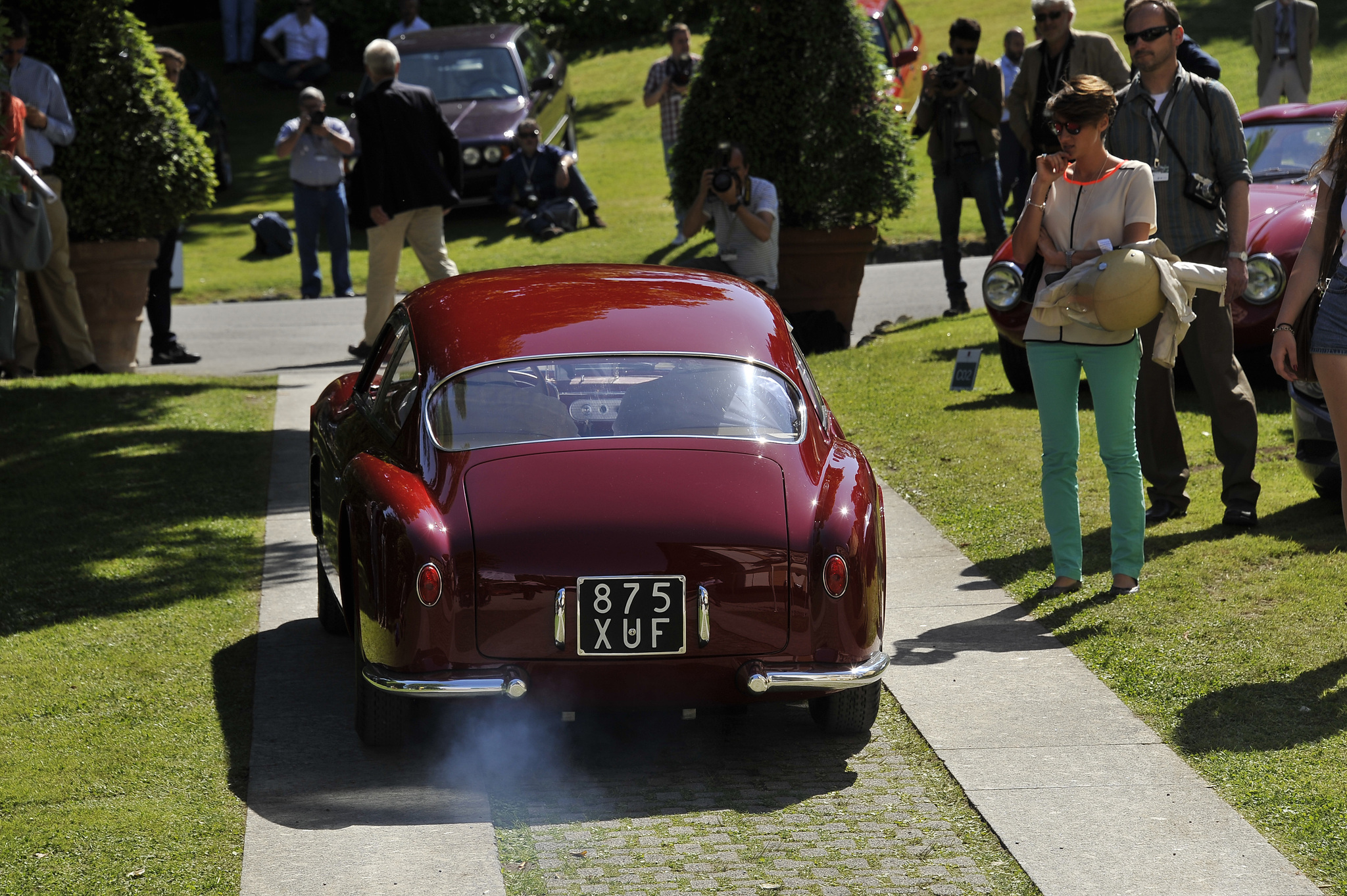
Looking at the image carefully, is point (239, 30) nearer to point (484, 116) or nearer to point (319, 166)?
point (484, 116)

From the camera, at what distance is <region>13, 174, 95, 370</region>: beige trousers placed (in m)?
11.6

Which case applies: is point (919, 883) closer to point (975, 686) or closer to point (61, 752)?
point (975, 686)

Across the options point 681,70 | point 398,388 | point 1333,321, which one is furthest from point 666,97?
point 1333,321

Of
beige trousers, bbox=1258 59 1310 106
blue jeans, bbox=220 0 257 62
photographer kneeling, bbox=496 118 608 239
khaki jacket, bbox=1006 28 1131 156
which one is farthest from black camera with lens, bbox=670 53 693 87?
blue jeans, bbox=220 0 257 62

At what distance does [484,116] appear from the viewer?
19.4 metres

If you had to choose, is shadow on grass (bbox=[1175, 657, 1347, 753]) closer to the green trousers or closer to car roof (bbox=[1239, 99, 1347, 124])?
the green trousers

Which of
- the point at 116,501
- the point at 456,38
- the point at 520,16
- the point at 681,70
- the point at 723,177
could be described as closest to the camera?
the point at 116,501

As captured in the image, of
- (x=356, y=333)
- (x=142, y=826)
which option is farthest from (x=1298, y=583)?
(x=356, y=333)

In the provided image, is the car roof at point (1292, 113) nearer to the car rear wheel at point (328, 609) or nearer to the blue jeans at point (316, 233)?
→ the car rear wheel at point (328, 609)

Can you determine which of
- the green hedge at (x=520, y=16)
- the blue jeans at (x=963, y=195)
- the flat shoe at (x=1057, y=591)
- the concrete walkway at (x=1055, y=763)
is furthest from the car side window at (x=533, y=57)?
the concrete walkway at (x=1055, y=763)

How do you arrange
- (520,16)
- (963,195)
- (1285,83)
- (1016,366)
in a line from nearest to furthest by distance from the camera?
1. (1016,366)
2. (963,195)
3. (1285,83)
4. (520,16)

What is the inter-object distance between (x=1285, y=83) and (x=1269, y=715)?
46.4 ft

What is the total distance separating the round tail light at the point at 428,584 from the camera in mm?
4637

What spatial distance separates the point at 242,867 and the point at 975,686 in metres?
2.59
